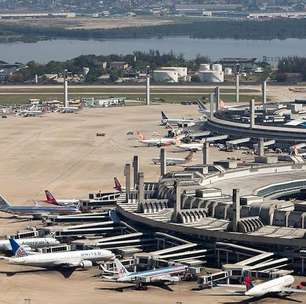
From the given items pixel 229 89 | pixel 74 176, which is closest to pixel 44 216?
pixel 74 176

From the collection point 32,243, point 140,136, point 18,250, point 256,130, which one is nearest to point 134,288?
point 18,250

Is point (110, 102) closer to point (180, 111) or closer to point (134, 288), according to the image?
point (180, 111)

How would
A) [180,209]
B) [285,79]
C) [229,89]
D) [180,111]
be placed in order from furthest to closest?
[285,79], [229,89], [180,111], [180,209]

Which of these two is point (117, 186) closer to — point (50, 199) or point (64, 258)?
point (50, 199)

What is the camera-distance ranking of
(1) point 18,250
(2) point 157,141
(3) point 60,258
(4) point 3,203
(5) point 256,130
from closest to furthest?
(1) point 18,250, (3) point 60,258, (4) point 3,203, (2) point 157,141, (5) point 256,130

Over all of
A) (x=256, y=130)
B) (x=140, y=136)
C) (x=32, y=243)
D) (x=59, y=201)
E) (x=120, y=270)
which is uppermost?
(x=120, y=270)

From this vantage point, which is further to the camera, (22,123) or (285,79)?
(285,79)

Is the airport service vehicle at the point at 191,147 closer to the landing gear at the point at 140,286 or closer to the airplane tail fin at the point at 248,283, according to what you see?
the landing gear at the point at 140,286

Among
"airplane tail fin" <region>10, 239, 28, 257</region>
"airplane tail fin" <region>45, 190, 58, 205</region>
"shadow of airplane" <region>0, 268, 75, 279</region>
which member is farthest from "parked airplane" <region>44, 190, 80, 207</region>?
"airplane tail fin" <region>10, 239, 28, 257</region>
